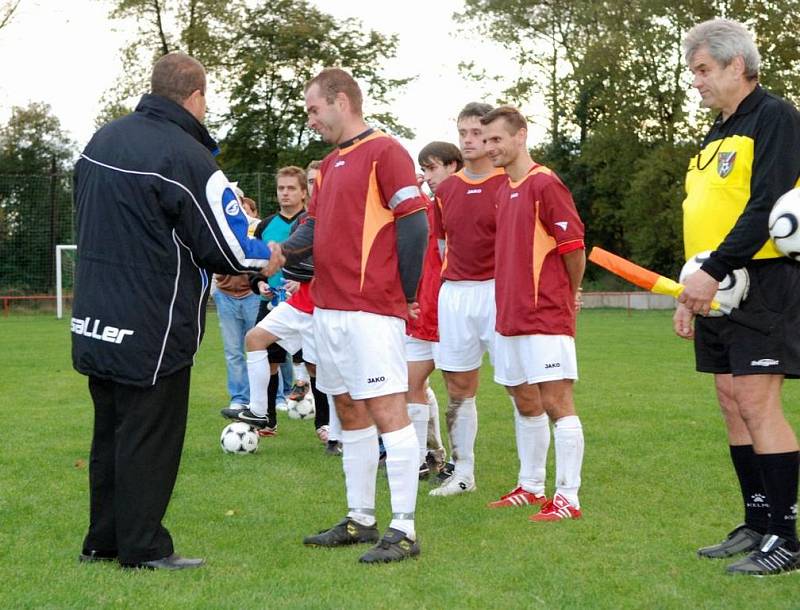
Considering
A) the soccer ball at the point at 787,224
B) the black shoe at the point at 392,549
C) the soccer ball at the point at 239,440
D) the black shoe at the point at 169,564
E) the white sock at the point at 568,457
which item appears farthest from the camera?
the soccer ball at the point at 239,440

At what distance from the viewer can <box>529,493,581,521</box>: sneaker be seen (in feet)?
20.2

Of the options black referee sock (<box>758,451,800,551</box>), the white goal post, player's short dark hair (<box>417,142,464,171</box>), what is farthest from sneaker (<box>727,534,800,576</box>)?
the white goal post

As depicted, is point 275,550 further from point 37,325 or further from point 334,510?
point 37,325

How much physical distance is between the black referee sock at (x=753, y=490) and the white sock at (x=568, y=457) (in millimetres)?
1121

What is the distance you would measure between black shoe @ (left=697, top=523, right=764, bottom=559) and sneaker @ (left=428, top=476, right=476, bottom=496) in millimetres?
2088

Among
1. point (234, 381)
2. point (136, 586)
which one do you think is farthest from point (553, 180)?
point (234, 381)

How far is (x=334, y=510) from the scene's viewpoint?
21.4 ft

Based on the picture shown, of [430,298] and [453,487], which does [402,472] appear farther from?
[430,298]

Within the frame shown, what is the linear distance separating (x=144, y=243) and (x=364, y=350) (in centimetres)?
120

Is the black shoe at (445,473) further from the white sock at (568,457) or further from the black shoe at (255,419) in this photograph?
the black shoe at (255,419)

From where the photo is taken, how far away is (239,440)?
27.8 ft

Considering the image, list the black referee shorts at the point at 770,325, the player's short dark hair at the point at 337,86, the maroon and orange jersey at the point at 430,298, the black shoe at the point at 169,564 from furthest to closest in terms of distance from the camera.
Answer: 1. the maroon and orange jersey at the point at 430,298
2. the player's short dark hair at the point at 337,86
3. the black shoe at the point at 169,564
4. the black referee shorts at the point at 770,325

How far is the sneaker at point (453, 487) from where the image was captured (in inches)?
278

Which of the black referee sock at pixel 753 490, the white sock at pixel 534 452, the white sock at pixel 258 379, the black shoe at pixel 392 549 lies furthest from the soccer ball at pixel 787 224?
the white sock at pixel 258 379
